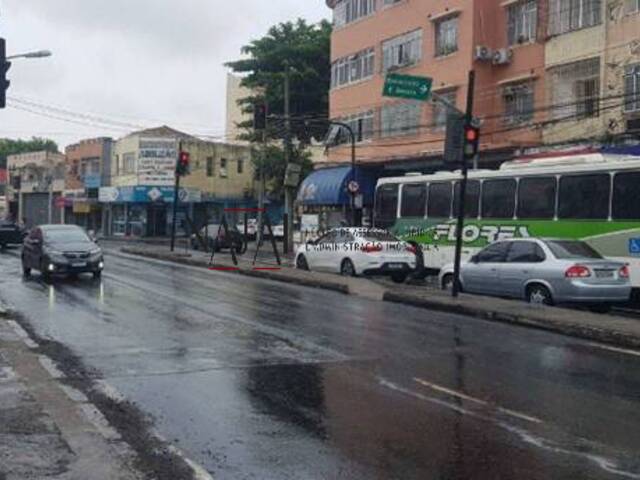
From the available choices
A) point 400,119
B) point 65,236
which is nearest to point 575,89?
point 400,119

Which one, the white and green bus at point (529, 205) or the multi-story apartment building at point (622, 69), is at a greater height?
the multi-story apartment building at point (622, 69)

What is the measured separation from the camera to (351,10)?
4025cm

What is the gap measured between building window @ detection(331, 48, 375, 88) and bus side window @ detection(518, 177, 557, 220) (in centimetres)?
1866

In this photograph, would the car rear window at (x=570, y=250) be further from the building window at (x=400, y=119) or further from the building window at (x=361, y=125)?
the building window at (x=361, y=125)

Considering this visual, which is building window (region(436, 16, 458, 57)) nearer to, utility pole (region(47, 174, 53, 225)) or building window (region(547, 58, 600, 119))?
building window (region(547, 58, 600, 119))

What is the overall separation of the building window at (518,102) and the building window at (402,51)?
511 centimetres

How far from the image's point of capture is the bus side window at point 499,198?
21322mm

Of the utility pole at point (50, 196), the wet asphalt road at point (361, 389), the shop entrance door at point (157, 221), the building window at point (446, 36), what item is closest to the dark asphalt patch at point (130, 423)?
the wet asphalt road at point (361, 389)

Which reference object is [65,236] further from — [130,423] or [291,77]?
[291,77]

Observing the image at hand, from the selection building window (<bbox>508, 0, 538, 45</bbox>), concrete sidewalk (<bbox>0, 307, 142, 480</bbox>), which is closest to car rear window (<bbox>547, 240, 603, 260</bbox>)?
concrete sidewalk (<bbox>0, 307, 142, 480</bbox>)

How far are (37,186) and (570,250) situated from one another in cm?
6922

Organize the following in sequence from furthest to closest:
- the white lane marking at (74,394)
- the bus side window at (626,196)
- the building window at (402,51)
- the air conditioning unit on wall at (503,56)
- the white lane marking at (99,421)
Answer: the building window at (402,51) → the air conditioning unit on wall at (503,56) → the bus side window at (626,196) → the white lane marking at (74,394) → the white lane marking at (99,421)

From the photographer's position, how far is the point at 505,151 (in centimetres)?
3011

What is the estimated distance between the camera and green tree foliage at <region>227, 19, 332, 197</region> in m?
52.9
